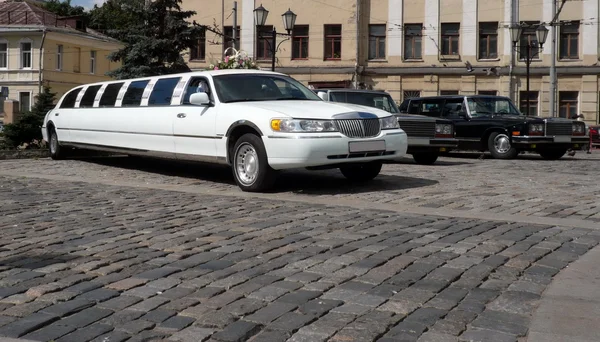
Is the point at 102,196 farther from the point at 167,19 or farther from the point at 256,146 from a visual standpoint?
the point at 167,19

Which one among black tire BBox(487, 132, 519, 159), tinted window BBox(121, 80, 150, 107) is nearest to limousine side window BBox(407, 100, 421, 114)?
black tire BBox(487, 132, 519, 159)

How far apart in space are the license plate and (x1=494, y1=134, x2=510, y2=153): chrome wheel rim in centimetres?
1002

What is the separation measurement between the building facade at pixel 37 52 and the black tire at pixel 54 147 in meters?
37.6

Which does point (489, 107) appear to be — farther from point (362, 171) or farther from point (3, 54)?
point (3, 54)

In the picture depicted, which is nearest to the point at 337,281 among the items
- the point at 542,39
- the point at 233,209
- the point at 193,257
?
the point at 193,257

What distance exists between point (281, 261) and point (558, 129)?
49.8 ft

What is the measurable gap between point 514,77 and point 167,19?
57.5ft

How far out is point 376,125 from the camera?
1034cm

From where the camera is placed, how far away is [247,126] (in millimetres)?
10266

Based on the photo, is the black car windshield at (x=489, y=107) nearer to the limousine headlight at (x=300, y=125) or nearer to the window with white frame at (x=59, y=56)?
the limousine headlight at (x=300, y=125)

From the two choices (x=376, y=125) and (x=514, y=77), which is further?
(x=514, y=77)

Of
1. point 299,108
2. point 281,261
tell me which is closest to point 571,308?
point 281,261

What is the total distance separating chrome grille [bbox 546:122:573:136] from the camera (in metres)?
19.1

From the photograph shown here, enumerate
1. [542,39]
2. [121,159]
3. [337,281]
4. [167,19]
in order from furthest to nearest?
[167,19] → [542,39] → [121,159] → [337,281]
